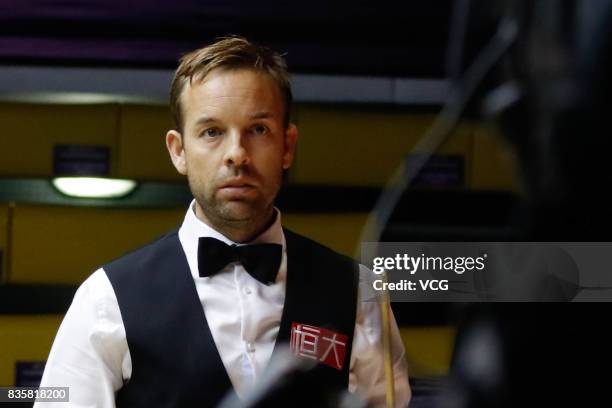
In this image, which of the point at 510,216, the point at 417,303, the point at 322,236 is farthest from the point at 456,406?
the point at 322,236

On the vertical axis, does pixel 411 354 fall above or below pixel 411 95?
below

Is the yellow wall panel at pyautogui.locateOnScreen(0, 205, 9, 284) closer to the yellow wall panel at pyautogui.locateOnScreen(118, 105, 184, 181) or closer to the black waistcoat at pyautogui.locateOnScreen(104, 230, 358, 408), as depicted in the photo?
the yellow wall panel at pyautogui.locateOnScreen(118, 105, 184, 181)

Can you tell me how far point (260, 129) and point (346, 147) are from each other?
368 mm

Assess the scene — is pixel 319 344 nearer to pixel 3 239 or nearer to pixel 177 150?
pixel 177 150

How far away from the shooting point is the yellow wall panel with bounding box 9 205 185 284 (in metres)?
0.92

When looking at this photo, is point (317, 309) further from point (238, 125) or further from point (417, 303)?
point (417, 303)

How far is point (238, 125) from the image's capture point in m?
0.60

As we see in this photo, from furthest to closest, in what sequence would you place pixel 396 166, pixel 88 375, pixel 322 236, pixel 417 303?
pixel 396 166
pixel 322 236
pixel 88 375
pixel 417 303

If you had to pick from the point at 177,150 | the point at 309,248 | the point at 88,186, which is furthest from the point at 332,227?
the point at 88,186

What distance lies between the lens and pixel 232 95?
622 mm

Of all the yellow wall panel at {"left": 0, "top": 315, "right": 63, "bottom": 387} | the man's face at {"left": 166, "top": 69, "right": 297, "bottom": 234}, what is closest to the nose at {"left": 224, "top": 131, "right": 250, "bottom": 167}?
the man's face at {"left": 166, "top": 69, "right": 297, "bottom": 234}

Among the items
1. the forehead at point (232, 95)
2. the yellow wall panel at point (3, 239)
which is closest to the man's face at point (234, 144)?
the forehead at point (232, 95)

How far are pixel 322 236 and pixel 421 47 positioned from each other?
19 centimetres

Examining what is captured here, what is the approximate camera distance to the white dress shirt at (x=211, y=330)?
0.60 m
